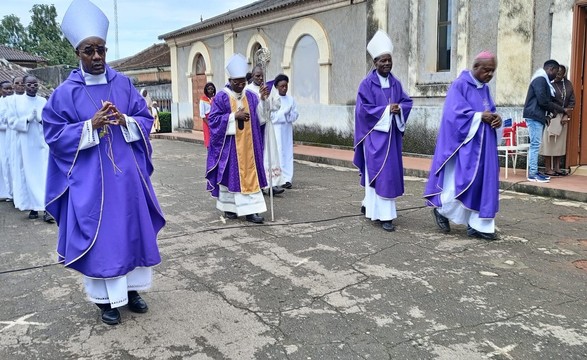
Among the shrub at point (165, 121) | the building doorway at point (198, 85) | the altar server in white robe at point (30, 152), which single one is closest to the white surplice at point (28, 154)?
the altar server in white robe at point (30, 152)

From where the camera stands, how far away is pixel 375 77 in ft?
20.6

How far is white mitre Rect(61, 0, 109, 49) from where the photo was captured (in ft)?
12.2

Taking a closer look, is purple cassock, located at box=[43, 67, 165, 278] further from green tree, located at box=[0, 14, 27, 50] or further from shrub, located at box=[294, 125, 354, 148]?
green tree, located at box=[0, 14, 27, 50]

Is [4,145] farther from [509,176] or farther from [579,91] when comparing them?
[579,91]

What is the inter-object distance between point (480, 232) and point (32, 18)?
70.2 metres

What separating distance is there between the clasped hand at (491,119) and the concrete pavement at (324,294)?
121 cm

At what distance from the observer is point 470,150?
223 inches

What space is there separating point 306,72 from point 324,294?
12.2 m

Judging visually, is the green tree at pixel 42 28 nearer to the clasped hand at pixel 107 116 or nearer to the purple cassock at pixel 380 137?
the purple cassock at pixel 380 137

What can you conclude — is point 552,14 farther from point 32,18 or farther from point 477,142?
point 32,18

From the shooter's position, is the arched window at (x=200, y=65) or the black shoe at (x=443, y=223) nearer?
the black shoe at (x=443, y=223)

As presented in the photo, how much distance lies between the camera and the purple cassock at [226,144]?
21.8 ft

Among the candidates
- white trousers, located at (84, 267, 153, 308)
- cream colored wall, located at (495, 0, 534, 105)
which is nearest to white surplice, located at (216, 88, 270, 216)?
white trousers, located at (84, 267, 153, 308)

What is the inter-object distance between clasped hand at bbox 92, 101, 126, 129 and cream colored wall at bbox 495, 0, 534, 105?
813cm
